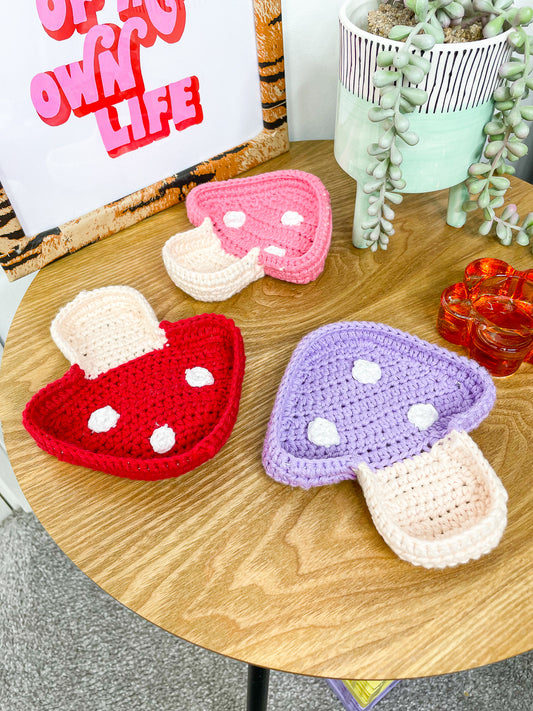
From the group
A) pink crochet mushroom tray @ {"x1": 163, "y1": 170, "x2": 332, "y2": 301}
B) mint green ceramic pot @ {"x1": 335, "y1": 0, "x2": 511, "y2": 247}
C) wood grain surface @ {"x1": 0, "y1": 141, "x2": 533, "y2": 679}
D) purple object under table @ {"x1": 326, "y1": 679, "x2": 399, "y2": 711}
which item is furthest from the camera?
purple object under table @ {"x1": 326, "y1": 679, "x2": 399, "y2": 711}

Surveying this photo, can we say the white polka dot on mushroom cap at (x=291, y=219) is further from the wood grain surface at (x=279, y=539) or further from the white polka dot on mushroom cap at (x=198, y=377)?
the white polka dot on mushroom cap at (x=198, y=377)

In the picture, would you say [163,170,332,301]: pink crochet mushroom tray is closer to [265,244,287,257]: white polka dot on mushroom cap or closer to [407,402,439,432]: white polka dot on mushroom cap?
[265,244,287,257]: white polka dot on mushroom cap

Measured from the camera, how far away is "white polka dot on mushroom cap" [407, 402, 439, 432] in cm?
48

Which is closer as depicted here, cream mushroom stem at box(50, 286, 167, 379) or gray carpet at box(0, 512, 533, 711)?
cream mushroom stem at box(50, 286, 167, 379)

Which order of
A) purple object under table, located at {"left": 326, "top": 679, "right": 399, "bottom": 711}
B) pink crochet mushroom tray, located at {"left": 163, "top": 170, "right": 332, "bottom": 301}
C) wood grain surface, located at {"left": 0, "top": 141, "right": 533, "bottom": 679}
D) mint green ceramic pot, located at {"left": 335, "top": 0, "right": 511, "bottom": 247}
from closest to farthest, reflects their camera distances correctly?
1. wood grain surface, located at {"left": 0, "top": 141, "right": 533, "bottom": 679}
2. mint green ceramic pot, located at {"left": 335, "top": 0, "right": 511, "bottom": 247}
3. pink crochet mushroom tray, located at {"left": 163, "top": 170, "right": 332, "bottom": 301}
4. purple object under table, located at {"left": 326, "top": 679, "right": 399, "bottom": 711}

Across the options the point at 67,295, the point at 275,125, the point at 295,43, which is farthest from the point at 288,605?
the point at 295,43

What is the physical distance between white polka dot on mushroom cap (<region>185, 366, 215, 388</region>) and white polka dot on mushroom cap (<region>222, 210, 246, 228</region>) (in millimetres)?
204

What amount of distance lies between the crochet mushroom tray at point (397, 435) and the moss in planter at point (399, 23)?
0.27m

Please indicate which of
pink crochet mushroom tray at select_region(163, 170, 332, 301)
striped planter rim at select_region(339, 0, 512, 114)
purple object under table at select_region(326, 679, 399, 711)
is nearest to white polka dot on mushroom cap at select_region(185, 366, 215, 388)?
pink crochet mushroom tray at select_region(163, 170, 332, 301)

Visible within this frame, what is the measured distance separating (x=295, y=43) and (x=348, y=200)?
9.5 inches

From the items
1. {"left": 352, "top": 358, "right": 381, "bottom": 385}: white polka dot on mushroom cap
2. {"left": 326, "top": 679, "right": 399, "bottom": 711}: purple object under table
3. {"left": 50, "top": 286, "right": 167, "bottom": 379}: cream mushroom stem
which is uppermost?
{"left": 50, "top": 286, "right": 167, "bottom": 379}: cream mushroom stem

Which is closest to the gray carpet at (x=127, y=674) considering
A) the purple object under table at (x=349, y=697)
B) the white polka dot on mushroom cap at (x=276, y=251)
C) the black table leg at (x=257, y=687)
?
the purple object under table at (x=349, y=697)

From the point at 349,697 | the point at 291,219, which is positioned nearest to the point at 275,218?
the point at 291,219

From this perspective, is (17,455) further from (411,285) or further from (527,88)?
(527,88)
